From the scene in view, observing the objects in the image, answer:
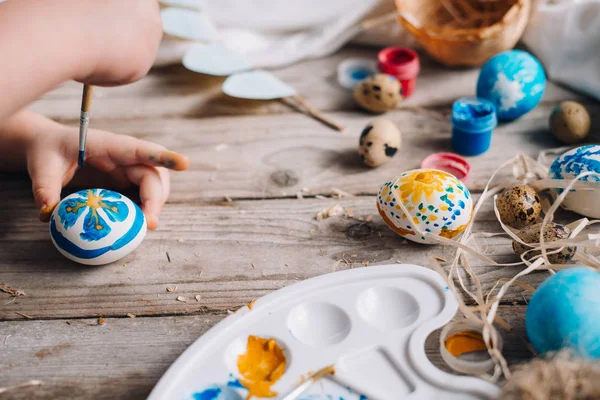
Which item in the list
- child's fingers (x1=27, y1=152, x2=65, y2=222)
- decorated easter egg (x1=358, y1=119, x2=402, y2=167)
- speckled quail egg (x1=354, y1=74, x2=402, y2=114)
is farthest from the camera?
speckled quail egg (x1=354, y1=74, x2=402, y2=114)

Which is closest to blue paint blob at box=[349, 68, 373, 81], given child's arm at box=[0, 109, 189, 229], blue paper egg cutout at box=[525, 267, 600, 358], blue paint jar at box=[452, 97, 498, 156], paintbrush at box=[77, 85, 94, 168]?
blue paint jar at box=[452, 97, 498, 156]

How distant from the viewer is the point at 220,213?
0.96m

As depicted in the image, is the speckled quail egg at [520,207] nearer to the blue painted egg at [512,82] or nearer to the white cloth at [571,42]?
the blue painted egg at [512,82]

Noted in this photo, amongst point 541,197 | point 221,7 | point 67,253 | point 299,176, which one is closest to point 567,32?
point 541,197

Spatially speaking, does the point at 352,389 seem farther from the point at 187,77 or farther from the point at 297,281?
the point at 187,77

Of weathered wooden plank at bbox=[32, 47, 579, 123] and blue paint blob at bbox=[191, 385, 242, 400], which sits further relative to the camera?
weathered wooden plank at bbox=[32, 47, 579, 123]

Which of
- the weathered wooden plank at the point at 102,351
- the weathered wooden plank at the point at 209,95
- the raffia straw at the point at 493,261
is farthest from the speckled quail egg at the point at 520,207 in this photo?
the weathered wooden plank at the point at 209,95

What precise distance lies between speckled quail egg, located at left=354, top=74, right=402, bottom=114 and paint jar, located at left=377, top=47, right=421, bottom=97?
0.14ft

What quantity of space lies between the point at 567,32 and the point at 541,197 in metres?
0.47

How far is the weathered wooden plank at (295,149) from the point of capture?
1.01 meters

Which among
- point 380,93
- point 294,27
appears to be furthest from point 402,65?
point 294,27

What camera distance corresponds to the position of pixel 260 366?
0.69 m

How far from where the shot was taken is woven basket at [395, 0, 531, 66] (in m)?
1.19

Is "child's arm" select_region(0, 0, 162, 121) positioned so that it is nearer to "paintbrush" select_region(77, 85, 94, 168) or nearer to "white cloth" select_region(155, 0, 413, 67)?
"paintbrush" select_region(77, 85, 94, 168)
